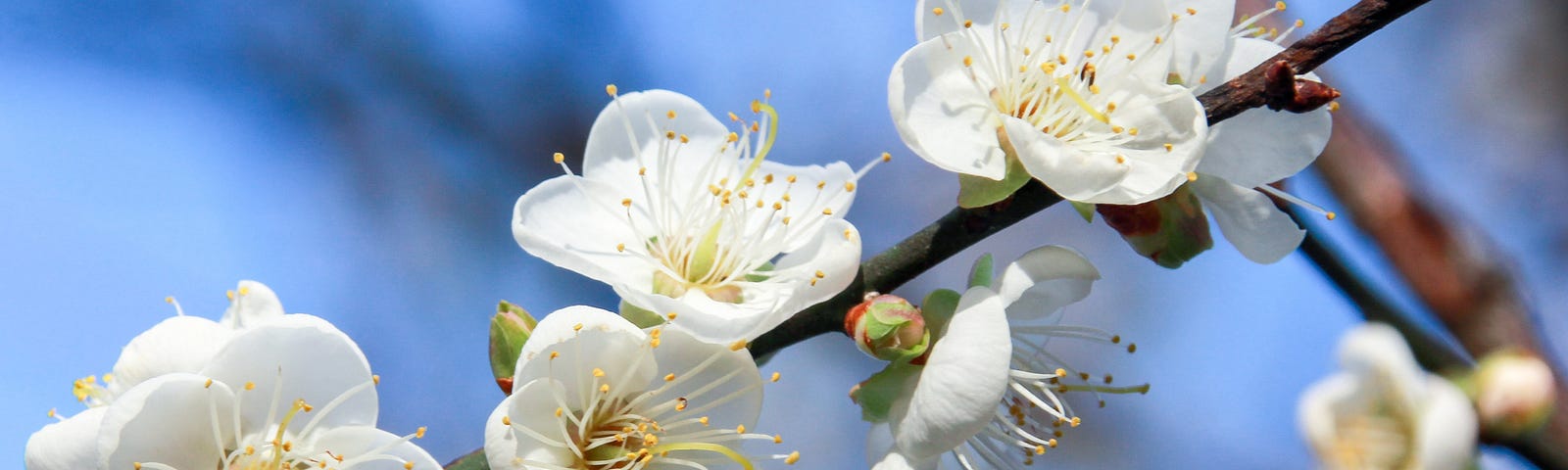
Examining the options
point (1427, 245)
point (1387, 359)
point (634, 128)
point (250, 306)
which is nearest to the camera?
point (1387, 359)

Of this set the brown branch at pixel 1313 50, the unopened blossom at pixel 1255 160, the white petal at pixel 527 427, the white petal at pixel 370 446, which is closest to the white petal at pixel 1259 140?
the unopened blossom at pixel 1255 160

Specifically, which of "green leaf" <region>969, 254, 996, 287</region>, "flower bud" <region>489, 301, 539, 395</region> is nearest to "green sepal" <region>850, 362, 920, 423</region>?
"green leaf" <region>969, 254, 996, 287</region>

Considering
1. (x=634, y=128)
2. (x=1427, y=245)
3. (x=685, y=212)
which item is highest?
(x=634, y=128)

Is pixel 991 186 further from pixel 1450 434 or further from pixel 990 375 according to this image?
pixel 1450 434

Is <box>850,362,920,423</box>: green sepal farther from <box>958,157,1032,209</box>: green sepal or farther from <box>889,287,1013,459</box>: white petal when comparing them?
<box>958,157,1032,209</box>: green sepal

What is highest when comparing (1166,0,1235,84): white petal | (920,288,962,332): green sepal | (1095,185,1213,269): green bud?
(1166,0,1235,84): white petal

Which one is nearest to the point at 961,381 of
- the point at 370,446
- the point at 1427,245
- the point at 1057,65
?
the point at 1057,65

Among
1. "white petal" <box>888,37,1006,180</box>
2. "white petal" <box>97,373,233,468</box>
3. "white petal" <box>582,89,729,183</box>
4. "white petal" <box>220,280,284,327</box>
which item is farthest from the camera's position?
"white petal" <box>582,89,729,183</box>
